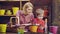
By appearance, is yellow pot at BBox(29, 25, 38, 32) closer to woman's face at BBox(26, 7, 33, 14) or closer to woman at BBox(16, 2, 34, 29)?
woman at BBox(16, 2, 34, 29)

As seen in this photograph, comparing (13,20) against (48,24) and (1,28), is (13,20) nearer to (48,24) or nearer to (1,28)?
(1,28)

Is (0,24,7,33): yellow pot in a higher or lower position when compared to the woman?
lower

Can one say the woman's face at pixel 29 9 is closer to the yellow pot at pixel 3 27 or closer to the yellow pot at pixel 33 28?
the yellow pot at pixel 33 28

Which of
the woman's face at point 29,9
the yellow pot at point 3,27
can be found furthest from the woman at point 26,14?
the yellow pot at point 3,27

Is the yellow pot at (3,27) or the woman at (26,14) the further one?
the woman at (26,14)

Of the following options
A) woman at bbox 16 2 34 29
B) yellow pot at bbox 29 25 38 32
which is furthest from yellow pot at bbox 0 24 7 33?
yellow pot at bbox 29 25 38 32

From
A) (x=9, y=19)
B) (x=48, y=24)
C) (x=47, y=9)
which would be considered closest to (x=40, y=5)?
(x=47, y=9)

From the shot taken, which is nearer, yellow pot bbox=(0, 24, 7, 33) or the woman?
yellow pot bbox=(0, 24, 7, 33)

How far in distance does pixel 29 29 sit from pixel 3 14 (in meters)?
0.47

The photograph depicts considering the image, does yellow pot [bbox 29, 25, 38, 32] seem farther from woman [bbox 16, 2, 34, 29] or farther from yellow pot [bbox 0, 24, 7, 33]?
yellow pot [bbox 0, 24, 7, 33]

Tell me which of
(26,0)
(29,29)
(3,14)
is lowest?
(29,29)

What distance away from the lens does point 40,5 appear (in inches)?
103

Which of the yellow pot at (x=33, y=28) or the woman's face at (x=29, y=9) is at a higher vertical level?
the woman's face at (x=29, y=9)

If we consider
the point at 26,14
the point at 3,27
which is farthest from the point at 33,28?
the point at 3,27
